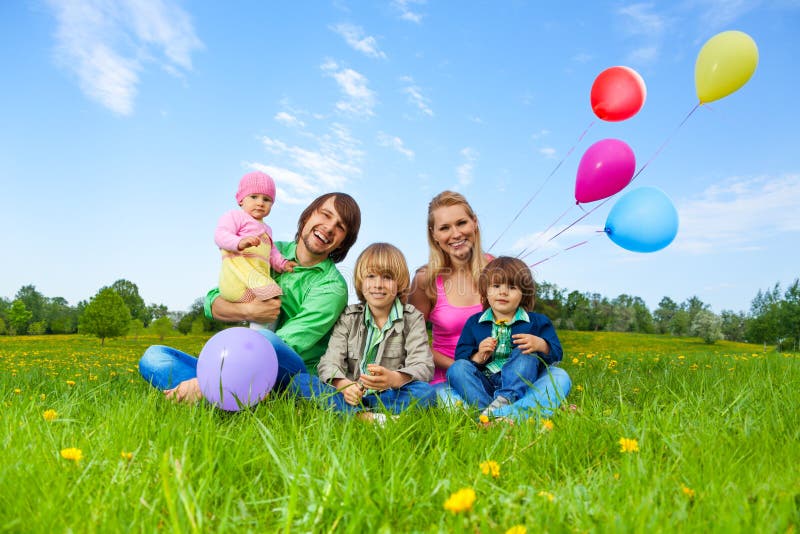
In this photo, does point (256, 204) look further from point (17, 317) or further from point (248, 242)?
point (17, 317)

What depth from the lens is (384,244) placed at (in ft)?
11.3

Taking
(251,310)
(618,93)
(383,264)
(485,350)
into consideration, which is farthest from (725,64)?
(251,310)

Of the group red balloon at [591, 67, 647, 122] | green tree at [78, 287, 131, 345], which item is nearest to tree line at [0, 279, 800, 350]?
green tree at [78, 287, 131, 345]

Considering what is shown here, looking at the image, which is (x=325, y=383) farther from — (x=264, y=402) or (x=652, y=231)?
(x=652, y=231)

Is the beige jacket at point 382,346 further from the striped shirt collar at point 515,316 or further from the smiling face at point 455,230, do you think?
the smiling face at point 455,230

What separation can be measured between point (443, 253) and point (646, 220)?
5.92 feet

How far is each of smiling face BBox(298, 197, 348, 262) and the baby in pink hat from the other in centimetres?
32

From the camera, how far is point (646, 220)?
455cm

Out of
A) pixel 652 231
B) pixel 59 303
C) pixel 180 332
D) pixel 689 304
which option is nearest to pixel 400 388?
pixel 652 231

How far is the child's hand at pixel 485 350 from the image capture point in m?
3.25

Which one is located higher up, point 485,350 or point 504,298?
point 504,298

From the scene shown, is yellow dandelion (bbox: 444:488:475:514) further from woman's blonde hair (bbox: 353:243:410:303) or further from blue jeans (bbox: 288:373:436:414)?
woman's blonde hair (bbox: 353:243:410:303)

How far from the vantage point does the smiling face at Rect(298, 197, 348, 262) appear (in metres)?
3.54

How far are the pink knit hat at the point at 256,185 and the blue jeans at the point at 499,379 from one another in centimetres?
179
